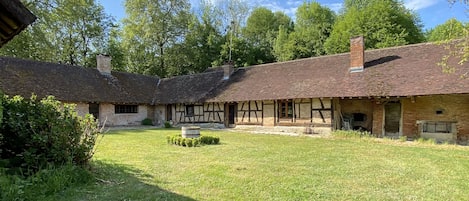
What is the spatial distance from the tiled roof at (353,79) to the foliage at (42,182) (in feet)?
39.5

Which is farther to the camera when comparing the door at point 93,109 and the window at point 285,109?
the door at point 93,109

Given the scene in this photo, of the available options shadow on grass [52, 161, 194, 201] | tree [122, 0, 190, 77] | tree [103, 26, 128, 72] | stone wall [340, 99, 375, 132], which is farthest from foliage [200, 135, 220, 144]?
tree [103, 26, 128, 72]

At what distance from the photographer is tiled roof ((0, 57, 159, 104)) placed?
649 inches

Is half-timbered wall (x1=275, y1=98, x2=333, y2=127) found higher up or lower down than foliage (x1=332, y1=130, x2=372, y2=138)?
higher up

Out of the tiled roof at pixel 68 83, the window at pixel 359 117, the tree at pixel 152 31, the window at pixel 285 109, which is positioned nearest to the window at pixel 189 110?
the tiled roof at pixel 68 83

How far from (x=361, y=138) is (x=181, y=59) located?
2439cm

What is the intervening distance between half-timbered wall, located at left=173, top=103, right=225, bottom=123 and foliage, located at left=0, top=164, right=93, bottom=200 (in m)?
14.4

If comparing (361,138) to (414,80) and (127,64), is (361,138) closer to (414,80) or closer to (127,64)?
(414,80)

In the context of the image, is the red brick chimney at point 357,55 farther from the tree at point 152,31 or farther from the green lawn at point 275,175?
the tree at point 152,31

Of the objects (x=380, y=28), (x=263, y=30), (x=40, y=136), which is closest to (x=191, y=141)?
(x=40, y=136)

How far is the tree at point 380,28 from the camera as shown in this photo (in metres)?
26.5

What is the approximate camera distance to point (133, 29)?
31.7 meters

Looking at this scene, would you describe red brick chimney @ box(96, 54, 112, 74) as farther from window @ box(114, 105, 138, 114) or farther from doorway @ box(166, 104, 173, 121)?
doorway @ box(166, 104, 173, 121)

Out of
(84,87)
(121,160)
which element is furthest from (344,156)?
(84,87)
